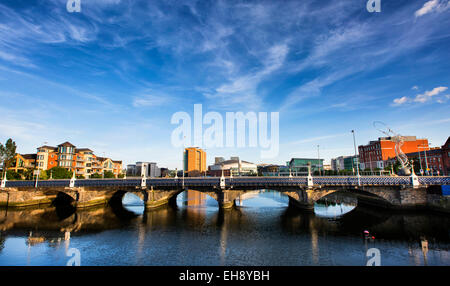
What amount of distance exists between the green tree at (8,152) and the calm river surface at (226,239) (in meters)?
39.1

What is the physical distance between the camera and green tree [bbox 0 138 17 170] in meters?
71.7

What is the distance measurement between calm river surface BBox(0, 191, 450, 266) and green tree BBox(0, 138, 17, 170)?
39117 mm

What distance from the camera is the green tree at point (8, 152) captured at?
7173 centimetres

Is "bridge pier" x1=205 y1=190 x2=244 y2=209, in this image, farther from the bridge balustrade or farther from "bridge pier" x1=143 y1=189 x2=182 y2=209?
"bridge pier" x1=143 y1=189 x2=182 y2=209

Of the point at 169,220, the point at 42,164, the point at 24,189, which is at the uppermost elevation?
the point at 42,164

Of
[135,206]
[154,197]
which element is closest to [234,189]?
[154,197]

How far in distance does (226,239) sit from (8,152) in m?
89.0

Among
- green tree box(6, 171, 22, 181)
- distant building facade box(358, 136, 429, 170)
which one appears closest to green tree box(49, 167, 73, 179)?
green tree box(6, 171, 22, 181)
